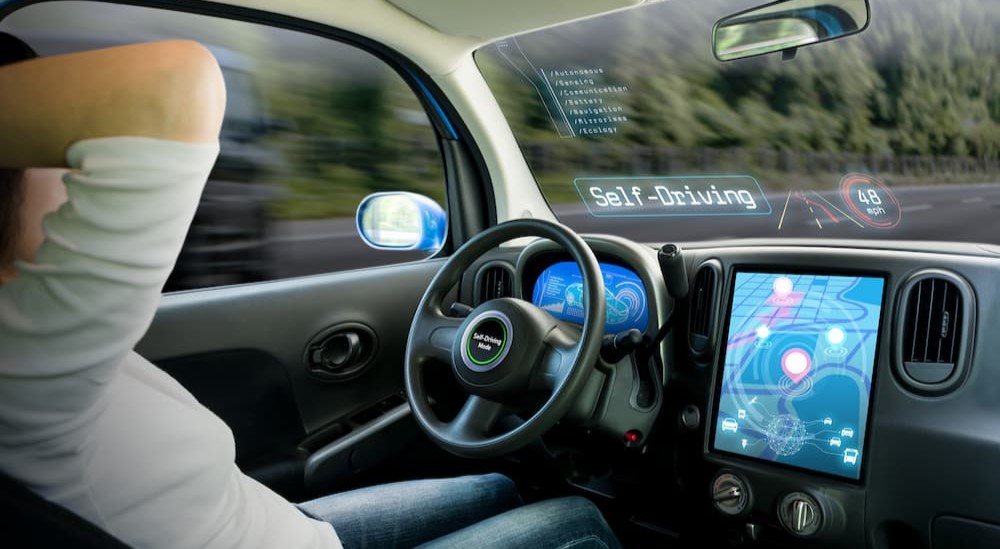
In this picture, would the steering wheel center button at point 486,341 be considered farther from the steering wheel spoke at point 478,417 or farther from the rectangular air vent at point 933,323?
the rectangular air vent at point 933,323

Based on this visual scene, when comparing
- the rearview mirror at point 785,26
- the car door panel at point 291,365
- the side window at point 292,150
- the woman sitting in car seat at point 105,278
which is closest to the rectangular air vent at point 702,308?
the rearview mirror at point 785,26

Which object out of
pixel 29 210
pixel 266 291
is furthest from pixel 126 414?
pixel 266 291

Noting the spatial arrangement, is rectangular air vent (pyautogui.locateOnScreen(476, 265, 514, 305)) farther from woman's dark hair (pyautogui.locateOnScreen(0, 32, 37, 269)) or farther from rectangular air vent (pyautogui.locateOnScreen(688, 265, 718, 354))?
woman's dark hair (pyautogui.locateOnScreen(0, 32, 37, 269))

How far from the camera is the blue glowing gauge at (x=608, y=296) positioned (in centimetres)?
207

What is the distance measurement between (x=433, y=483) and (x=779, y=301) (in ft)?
3.19

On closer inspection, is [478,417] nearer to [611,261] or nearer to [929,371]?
[611,261]

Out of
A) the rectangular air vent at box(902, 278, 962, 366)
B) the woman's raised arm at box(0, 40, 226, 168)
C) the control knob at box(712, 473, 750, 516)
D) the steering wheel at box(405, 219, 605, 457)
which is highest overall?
the woman's raised arm at box(0, 40, 226, 168)

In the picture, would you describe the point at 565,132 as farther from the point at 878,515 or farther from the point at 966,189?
the point at 878,515

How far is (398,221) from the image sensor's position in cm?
262

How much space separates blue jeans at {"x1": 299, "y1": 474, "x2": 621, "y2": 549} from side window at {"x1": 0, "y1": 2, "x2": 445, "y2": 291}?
932mm

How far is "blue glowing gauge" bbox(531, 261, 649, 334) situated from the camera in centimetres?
207

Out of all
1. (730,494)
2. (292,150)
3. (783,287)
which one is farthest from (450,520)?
(292,150)

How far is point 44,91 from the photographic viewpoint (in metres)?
0.70

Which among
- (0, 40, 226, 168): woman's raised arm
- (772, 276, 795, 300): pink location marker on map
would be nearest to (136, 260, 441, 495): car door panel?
(772, 276, 795, 300): pink location marker on map
